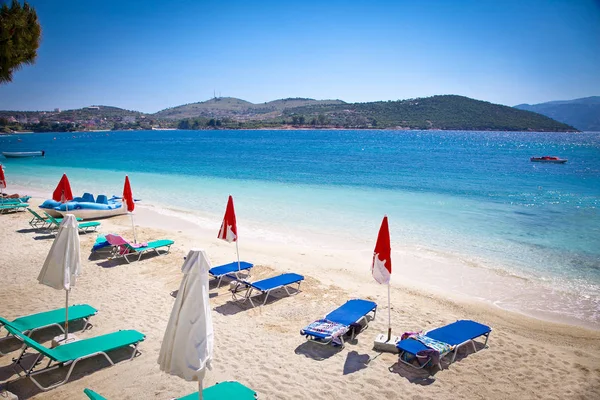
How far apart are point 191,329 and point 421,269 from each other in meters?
9.25

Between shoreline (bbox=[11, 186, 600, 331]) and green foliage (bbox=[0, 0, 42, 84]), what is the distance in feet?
26.6

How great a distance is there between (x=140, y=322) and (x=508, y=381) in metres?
6.74

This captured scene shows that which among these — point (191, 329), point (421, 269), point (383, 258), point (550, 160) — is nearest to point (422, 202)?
point (421, 269)

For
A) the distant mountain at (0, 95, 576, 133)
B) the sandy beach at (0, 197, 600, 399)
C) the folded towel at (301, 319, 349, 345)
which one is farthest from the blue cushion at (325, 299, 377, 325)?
the distant mountain at (0, 95, 576, 133)

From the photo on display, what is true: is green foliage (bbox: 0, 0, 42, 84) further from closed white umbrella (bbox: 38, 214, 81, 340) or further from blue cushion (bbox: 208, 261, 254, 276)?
blue cushion (bbox: 208, 261, 254, 276)

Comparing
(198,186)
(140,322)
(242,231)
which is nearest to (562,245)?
(242,231)

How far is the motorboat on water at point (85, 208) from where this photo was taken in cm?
1625

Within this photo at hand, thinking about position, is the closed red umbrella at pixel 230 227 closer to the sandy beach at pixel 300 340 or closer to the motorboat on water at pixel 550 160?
the sandy beach at pixel 300 340

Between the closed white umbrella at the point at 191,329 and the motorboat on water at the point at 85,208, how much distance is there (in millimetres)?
13068

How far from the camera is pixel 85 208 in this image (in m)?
16.8

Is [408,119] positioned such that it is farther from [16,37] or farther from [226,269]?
[16,37]

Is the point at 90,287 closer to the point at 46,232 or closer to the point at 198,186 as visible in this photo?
the point at 46,232

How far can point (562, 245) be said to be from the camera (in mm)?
14266

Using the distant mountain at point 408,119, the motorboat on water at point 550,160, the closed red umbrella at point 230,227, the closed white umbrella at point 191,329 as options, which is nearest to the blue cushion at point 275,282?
the closed red umbrella at point 230,227
